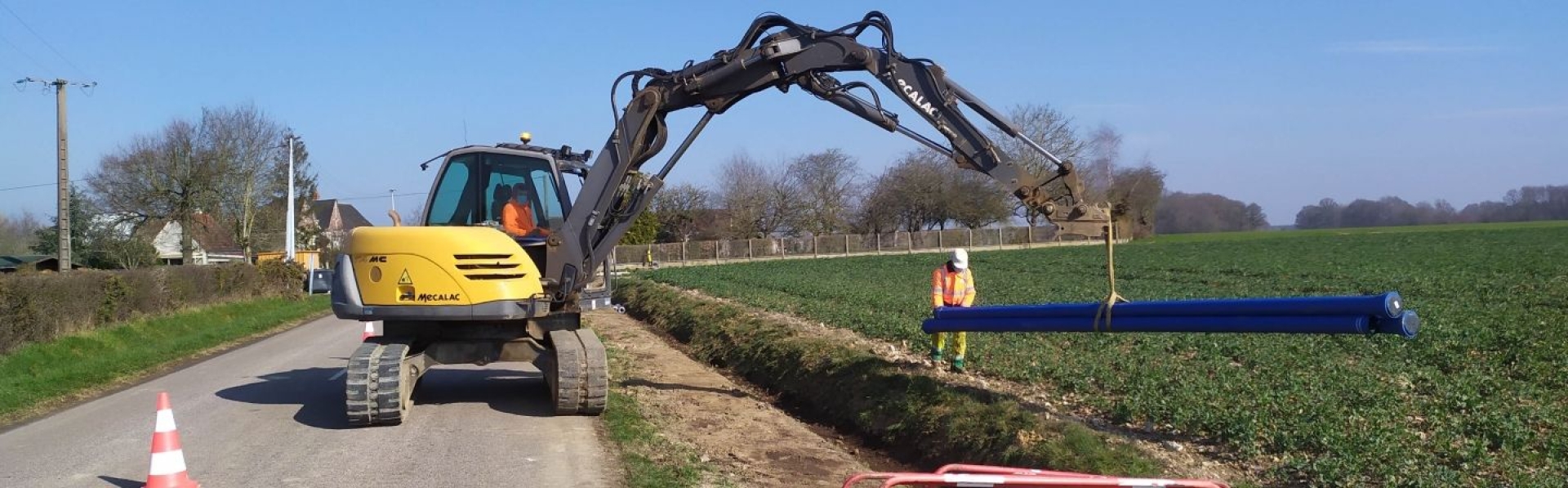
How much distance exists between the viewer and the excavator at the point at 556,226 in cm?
991

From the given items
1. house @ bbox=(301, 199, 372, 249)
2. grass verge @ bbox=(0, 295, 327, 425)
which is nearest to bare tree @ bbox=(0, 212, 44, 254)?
house @ bbox=(301, 199, 372, 249)

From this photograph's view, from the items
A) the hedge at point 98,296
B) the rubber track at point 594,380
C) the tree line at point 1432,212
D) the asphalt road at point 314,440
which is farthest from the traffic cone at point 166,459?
the tree line at point 1432,212

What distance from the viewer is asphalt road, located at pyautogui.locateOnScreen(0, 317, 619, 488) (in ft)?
27.4

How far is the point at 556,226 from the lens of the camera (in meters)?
11.8

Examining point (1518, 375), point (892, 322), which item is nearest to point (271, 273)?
point (892, 322)

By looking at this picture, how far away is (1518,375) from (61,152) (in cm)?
3391

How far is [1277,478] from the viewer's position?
7.23 meters

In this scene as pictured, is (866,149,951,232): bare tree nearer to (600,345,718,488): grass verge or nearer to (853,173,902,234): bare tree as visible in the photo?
(853,173,902,234): bare tree

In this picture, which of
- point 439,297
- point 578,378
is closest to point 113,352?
point 439,297

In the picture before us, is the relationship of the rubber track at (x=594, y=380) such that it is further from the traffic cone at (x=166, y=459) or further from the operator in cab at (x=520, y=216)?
the traffic cone at (x=166, y=459)

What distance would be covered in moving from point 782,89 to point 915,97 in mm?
1532

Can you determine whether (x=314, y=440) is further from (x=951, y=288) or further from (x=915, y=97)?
(x=951, y=288)

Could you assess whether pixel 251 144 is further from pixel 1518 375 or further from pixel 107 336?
pixel 1518 375

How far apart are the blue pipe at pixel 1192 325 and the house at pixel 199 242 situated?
50.4m
